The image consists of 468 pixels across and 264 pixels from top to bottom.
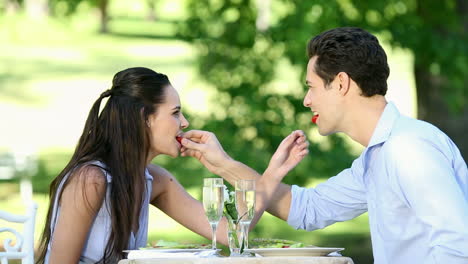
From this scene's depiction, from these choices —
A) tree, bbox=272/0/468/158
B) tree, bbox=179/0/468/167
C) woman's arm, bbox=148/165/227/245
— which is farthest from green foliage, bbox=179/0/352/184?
woman's arm, bbox=148/165/227/245

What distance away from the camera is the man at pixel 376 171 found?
296 cm

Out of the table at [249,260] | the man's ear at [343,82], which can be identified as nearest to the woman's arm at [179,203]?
the man's ear at [343,82]

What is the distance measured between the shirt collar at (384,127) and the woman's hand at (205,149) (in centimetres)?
79

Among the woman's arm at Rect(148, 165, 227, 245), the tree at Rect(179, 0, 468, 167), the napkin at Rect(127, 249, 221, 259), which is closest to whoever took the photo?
the napkin at Rect(127, 249, 221, 259)

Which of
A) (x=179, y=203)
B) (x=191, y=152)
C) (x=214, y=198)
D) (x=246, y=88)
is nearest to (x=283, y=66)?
(x=246, y=88)

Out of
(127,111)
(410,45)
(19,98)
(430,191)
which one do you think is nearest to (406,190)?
(430,191)

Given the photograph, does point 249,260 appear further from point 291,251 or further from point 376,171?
point 376,171

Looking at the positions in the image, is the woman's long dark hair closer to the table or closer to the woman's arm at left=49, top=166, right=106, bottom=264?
the woman's arm at left=49, top=166, right=106, bottom=264

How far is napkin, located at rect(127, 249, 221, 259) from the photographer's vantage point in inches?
119

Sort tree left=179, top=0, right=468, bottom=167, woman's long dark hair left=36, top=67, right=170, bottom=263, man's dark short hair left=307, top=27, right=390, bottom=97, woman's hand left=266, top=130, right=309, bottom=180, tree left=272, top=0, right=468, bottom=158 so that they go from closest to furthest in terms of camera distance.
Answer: man's dark short hair left=307, top=27, right=390, bottom=97 → woman's long dark hair left=36, top=67, right=170, bottom=263 → woman's hand left=266, top=130, right=309, bottom=180 → tree left=272, top=0, right=468, bottom=158 → tree left=179, top=0, right=468, bottom=167

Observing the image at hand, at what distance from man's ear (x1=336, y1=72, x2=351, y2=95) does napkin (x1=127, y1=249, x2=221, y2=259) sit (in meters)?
0.80

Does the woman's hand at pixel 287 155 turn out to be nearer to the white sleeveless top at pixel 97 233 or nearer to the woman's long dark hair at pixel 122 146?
the woman's long dark hair at pixel 122 146

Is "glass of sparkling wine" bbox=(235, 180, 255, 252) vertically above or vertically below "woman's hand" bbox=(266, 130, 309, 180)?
below

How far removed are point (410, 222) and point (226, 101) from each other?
4.95m
